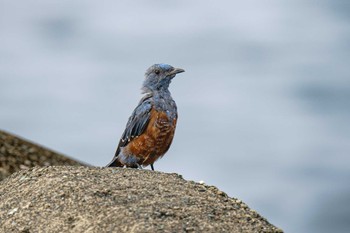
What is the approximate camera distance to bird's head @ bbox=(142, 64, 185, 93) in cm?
853

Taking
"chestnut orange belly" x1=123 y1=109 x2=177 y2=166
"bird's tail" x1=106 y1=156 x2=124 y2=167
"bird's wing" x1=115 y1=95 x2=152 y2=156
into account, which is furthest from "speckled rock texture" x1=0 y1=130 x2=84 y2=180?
"chestnut orange belly" x1=123 y1=109 x2=177 y2=166

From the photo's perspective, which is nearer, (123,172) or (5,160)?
(123,172)

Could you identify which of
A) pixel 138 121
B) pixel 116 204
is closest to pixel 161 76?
pixel 138 121

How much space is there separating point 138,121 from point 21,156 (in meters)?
6.27

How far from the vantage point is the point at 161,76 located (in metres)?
8.55

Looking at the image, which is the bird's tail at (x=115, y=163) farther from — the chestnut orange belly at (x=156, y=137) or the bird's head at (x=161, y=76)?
the bird's head at (x=161, y=76)

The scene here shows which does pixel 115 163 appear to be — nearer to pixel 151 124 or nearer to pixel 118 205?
pixel 151 124

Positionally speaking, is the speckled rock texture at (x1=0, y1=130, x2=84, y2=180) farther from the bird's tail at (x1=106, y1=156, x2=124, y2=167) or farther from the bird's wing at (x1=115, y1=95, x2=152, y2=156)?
the bird's wing at (x1=115, y1=95, x2=152, y2=156)

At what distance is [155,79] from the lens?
8562 mm

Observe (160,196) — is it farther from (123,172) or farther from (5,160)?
(5,160)

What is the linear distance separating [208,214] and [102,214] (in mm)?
943

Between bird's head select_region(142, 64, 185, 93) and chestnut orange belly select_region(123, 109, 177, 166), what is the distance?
0.99ft

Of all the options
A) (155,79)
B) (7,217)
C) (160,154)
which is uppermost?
(155,79)

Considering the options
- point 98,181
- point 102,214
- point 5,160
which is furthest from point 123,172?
point 5,160
